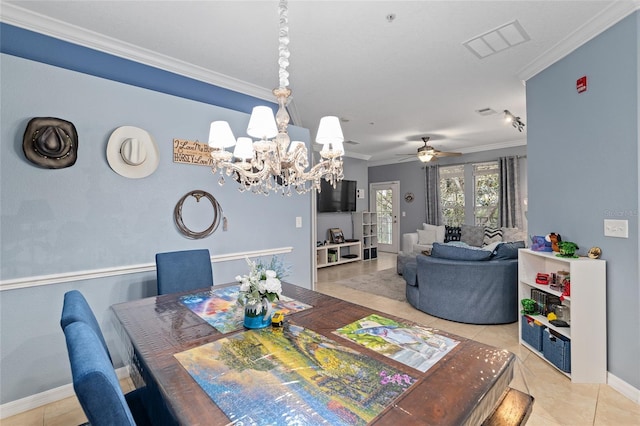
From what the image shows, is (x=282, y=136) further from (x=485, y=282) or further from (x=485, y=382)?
(x=485, y=282)

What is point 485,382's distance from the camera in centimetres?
99

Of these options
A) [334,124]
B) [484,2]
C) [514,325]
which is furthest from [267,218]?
[514,325]

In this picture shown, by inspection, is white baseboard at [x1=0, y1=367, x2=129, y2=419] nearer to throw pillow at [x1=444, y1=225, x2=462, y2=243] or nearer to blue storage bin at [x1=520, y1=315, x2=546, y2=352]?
blue storage bin at [x1=520, y1=315, x2=546, y2=352]

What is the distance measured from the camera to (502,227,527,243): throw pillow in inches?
214

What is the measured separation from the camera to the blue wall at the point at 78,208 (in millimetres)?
1970

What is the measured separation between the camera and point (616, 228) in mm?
2111

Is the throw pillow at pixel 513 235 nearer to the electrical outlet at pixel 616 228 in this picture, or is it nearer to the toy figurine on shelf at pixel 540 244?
the toy figurine on shelf at pixel 540 244

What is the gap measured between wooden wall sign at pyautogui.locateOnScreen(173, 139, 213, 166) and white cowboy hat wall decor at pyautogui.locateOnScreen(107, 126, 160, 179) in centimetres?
18

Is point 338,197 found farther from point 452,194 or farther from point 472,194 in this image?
point 472,194

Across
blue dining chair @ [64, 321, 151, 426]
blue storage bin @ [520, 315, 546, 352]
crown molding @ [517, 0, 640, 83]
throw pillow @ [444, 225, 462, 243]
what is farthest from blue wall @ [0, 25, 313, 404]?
throw pillow @ [444, 225, 462, 243]

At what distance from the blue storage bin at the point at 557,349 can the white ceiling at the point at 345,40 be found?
240cm

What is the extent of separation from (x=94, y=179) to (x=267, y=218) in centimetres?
160

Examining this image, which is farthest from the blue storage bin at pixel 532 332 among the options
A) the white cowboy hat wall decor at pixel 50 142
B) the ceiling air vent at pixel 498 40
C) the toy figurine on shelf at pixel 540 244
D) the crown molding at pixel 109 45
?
the white cowboy hat wall decor at pixel 50 142

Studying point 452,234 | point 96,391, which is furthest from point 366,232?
point 96,391
